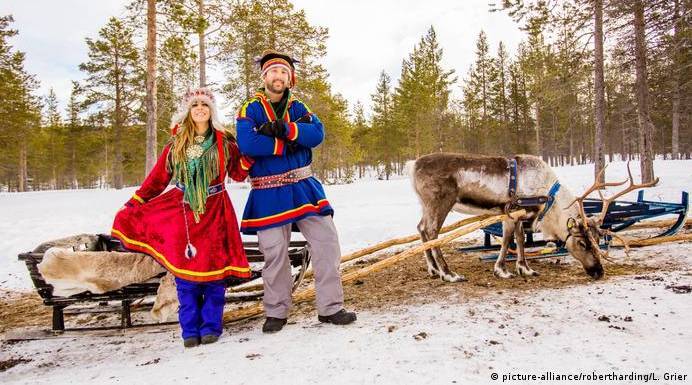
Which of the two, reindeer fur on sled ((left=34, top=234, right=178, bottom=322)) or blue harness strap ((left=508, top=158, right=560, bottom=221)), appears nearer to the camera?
reindeer fur on sled ((left=34, top=234, right=178, bottom=322))

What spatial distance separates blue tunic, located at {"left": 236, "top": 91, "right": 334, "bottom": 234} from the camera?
11.2ft

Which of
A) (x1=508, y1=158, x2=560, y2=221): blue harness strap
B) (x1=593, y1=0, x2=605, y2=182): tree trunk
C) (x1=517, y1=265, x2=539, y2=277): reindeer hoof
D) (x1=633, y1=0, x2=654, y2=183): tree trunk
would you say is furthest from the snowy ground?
(x1=633, y1=0, x2=654, y2=183): tree trunk

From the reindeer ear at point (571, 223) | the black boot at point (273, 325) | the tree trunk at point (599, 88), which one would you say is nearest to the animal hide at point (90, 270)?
the black boot at point (273, 325)

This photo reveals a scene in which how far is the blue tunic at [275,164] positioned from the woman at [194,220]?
237 mm

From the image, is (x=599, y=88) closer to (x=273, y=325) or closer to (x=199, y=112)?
(x=199, y=112)

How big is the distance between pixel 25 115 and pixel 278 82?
34.6 metres

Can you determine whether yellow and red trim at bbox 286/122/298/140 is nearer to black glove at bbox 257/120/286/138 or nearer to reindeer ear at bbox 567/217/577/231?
black glove at bbox 257/120/286/138

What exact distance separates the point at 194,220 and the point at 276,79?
1.45 m

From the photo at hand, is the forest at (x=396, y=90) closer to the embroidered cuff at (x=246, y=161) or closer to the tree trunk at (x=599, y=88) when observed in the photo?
the tree trunk at (x=599, y=88)

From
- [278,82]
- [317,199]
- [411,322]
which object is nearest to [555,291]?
[411,322]

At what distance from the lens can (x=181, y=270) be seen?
133 inches

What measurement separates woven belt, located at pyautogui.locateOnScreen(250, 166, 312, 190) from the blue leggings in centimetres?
92

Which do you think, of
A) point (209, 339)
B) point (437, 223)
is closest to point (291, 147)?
point (209, 339)

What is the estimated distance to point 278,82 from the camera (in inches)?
142
